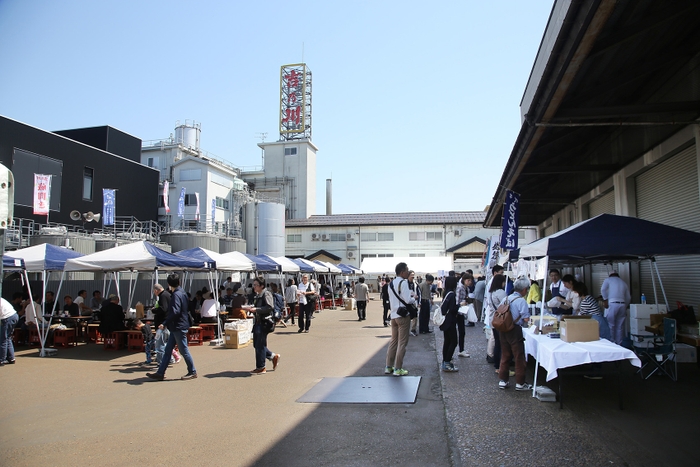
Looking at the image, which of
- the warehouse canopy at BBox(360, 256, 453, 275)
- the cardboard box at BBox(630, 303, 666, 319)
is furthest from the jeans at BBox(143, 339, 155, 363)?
the warehouse canopy at BBox(360, 256, 453, 275)

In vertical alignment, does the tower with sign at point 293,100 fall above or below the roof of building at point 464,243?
above

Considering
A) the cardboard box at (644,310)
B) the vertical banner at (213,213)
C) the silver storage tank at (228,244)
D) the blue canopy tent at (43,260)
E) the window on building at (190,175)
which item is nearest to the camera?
the cardboard box at (644,310)

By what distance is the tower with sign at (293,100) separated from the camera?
5916 cm

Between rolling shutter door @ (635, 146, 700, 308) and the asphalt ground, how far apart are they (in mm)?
2232

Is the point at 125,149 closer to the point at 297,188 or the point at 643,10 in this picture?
the point at 297,188

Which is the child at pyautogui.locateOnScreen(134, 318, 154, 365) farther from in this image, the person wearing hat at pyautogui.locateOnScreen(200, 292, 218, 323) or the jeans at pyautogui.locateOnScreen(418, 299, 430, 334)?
the jeans at pyautogui.locateOnScreen(418, 299, 430, 334)

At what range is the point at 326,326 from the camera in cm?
1812

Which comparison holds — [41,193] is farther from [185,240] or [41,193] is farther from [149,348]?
[149,348]

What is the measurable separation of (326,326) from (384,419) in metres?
12.2

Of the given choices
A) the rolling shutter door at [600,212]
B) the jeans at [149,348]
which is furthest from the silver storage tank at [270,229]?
the jeans at [149,348]

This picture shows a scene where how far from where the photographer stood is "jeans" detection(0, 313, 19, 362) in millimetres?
9648

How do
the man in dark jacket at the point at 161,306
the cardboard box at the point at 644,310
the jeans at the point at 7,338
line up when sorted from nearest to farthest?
the cardboard box at the point at 644,310
the jeans at the point at 7,338
the man in dark jacket at the point at 161,306

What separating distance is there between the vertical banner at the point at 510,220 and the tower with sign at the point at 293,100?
47.9 metres

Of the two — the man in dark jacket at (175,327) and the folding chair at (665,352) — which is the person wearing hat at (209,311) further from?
the folding chair at (665,352)
